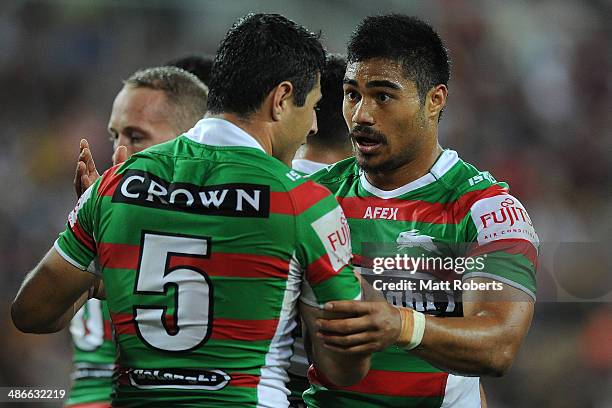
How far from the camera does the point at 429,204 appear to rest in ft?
9.41

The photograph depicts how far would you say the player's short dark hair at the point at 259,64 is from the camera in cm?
229

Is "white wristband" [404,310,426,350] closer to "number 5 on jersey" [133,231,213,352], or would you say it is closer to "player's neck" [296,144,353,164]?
"number 5 on jersey" [133,231,213,352]

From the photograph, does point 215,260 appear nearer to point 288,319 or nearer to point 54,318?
point 288,319

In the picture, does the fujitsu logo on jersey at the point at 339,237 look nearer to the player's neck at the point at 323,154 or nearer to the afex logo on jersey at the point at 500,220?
the afex logo on jersey at the point at 500,220

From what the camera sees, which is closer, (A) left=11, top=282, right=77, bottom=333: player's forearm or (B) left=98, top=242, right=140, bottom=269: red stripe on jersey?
(B) left=98, top=242, right=140, bottom=269: red stripe on jersey

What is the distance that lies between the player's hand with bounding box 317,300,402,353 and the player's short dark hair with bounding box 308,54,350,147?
4.78 ft

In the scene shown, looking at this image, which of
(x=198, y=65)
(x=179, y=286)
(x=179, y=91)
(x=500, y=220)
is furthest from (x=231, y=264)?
(x=198, y=65)

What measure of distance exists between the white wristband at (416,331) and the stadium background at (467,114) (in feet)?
8.58

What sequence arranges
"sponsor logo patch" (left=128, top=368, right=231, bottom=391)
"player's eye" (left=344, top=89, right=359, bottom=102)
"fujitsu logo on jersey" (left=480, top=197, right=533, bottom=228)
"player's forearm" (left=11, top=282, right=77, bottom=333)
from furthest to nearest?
1. "player's eye" (left=344, top=89, right=359, bottom=102)
2. "fujitsu logo on jersey" (left=480, top=197, right=533, bottom=228)
3. "player's forearm" (left=11, top=282, right=77, bottom=333)
4. "sponsor logo patch" (left=128, top=368, right=231, bottom=391)

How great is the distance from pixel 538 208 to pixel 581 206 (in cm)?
32

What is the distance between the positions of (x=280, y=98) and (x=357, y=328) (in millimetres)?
637

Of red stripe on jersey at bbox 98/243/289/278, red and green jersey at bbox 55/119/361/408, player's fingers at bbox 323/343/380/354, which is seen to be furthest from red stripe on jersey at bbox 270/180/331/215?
player's fingers at bbox 323/343/380/354

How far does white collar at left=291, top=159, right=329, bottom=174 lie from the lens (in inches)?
139

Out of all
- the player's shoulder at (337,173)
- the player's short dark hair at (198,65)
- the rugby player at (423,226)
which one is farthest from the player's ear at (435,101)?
the player's short dark hair at (198,65)
